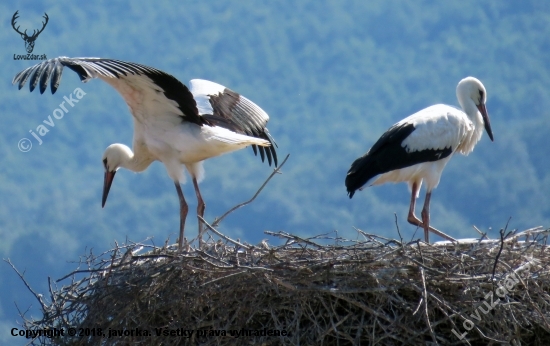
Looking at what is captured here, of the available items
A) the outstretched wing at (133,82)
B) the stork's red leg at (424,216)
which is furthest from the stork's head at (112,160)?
the stork's red leg at (424,216)

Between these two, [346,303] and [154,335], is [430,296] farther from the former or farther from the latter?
[154,335]

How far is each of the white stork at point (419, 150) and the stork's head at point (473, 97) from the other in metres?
0.06

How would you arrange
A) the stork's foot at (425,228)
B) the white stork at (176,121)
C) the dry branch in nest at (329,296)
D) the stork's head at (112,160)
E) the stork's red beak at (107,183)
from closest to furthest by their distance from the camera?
the dry branch in nest at (329,296), the white stork at (176,121), the stork's foot at (425,228), the stork's head at (112,160), the stork's red beak at (107,183)

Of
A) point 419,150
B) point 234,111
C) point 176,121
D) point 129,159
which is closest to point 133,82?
point 176,121

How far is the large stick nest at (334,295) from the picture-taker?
6109mm

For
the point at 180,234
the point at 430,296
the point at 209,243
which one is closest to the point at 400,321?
the point at 430,296

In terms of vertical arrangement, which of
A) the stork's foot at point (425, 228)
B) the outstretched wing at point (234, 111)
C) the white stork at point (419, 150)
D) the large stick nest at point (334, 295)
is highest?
the outstretched wing at point (234, 111)

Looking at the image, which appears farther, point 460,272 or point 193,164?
point 193,164

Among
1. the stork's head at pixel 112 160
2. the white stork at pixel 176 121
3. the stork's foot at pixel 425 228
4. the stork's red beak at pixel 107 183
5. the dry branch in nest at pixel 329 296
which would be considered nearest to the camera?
the dry branch in nest at pixel 329 296

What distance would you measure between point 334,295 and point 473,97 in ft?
10.9

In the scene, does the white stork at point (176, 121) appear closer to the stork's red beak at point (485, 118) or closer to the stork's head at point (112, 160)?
the stork's head at point (112, 160)

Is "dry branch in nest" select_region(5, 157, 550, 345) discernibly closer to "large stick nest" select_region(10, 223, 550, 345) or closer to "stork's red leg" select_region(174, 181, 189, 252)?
"large stick nest" select_region(10, 223, 550, 345)

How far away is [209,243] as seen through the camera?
736 cm

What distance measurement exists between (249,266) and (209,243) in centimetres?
117
